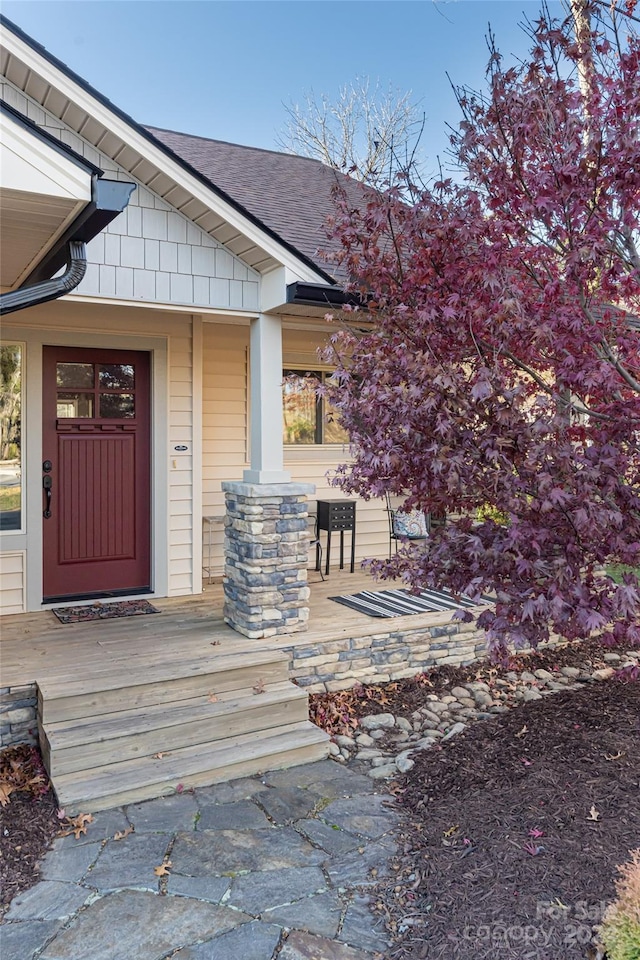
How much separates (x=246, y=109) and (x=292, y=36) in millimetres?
6087

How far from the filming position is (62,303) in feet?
19.2

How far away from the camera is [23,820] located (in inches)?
135

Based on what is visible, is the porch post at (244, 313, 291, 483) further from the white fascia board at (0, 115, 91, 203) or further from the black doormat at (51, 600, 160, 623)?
the white fascia board at (0, 115, 91, 203)

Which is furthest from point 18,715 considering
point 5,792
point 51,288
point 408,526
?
point 408,526

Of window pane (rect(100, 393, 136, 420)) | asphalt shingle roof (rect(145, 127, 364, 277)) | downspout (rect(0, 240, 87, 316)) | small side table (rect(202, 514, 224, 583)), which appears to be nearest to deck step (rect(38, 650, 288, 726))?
downspout (rect(0, 240, 87, 316))

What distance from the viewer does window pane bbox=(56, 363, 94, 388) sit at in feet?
19.9

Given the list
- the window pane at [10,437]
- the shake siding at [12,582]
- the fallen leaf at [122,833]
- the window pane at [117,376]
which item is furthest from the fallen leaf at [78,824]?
the window pane at [117,376]

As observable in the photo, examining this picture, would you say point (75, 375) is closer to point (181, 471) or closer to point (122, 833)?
point (181, 471)

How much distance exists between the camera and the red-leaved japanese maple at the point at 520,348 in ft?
9.31

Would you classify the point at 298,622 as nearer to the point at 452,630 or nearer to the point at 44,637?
the point at 452,630

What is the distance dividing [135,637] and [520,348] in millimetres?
3474

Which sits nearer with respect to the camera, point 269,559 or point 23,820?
point 23,820

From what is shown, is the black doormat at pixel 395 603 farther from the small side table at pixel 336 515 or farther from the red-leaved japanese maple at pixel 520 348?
the red-leaved japanese maple at pixel 520 348

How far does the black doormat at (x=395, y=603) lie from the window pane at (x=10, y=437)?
292cm
